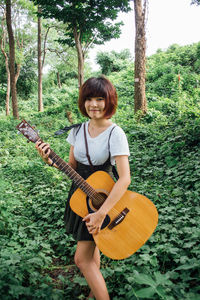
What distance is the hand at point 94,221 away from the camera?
1719 millimetres

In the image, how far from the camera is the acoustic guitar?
6.01ft

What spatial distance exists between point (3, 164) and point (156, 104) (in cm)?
687

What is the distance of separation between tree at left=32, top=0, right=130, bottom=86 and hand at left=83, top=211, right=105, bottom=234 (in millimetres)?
8446

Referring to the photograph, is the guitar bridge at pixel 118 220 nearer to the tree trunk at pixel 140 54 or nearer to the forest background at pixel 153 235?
the forest background at pixel 153 235

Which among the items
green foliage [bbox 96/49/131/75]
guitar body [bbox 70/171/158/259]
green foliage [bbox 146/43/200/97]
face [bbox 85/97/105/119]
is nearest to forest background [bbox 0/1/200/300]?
guitar body [bbox 70/171/158/259]

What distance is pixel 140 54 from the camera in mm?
7934

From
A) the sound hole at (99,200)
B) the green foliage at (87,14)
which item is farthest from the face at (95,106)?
the green foliage at (87,14)

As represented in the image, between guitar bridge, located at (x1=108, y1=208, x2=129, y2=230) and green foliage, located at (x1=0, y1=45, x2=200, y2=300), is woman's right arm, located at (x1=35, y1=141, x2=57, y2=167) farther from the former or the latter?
green foliage, located at (x1=0, y1=45, x2=200, y2=300)

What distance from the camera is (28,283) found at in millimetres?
2275

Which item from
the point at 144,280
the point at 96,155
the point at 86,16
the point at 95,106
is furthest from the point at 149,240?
the point at 86,16

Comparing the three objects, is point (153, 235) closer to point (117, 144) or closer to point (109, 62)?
point (117, 144)

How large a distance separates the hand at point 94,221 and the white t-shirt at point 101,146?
0.44m

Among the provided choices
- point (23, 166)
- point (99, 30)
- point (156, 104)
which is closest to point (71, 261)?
point (23, 166)

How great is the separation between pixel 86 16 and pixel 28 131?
8.42 m
